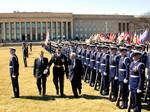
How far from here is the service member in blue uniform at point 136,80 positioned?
13.2 meters

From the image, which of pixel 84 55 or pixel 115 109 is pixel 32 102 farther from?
pixel 84 55

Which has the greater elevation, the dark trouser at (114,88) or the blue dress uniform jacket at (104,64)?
the blue dress uniform jacket at (104,64)

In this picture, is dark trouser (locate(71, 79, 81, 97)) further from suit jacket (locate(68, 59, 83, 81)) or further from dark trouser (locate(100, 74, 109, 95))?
dark trouser (locate(100, 74, 109, 95))

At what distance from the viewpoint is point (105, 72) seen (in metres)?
17.5

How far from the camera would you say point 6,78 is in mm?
26750

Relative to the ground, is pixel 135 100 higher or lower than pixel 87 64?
lower

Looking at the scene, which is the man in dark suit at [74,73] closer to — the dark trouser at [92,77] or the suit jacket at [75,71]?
the suit jacket at [75,71]

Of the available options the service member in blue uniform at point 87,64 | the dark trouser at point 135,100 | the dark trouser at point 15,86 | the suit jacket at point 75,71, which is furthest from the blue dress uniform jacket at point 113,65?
the service member in blue uniform at point 87,64

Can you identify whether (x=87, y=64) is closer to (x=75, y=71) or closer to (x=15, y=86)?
A: (x=75, y=71)

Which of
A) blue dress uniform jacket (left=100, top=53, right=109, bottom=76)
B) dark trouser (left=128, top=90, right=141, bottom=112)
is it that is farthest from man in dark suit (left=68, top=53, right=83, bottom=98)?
dark trouser (left=128, top=90, right=141, bottom=112)

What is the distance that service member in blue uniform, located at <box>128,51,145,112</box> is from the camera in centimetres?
1321

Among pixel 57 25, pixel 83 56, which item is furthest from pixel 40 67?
pixel 57 25

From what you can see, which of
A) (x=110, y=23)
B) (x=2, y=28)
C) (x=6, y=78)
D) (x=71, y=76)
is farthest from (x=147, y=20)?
(x=71, y=76)

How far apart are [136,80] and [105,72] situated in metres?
4.13
